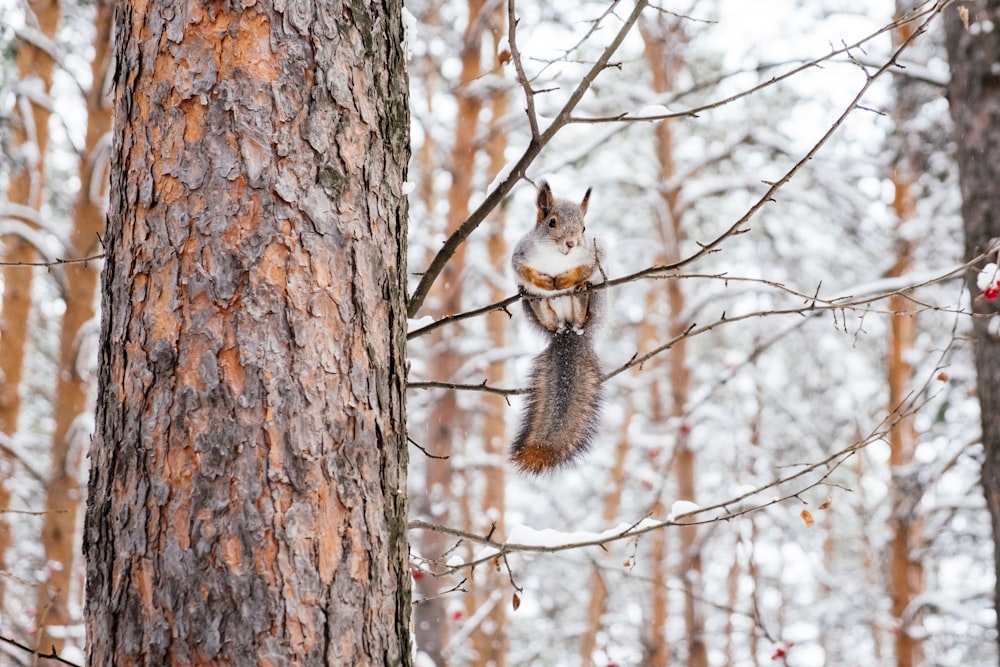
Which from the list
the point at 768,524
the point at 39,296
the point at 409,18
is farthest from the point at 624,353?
the point at 409,18

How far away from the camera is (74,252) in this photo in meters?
5.25

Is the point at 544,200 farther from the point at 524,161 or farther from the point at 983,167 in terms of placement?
the point at 983,167

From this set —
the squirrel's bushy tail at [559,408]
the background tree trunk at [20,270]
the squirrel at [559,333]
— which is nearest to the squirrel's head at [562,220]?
the squirrel at [559,333]

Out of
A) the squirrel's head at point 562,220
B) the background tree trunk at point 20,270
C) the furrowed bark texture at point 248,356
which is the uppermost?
the background tree trunk at point 20,270

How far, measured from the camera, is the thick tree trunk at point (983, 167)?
10.6ft

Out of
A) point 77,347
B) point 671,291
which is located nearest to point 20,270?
point 77,347

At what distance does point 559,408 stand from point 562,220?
31.0 inches

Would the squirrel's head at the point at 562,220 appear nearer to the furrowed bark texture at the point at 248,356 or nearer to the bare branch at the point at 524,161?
the bare branch at the point at 524,161

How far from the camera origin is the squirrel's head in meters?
2.83

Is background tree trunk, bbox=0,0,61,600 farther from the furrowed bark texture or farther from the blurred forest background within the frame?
the furrowed bark texture

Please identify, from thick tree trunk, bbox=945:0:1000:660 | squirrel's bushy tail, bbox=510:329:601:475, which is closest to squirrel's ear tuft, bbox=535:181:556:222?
squirrel's bushy tail, bbox=510:329:601:475

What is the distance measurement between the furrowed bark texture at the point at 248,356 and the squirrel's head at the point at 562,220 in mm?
1387

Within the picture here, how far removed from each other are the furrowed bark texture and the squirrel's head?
54.6 inches

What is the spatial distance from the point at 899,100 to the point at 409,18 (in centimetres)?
444
